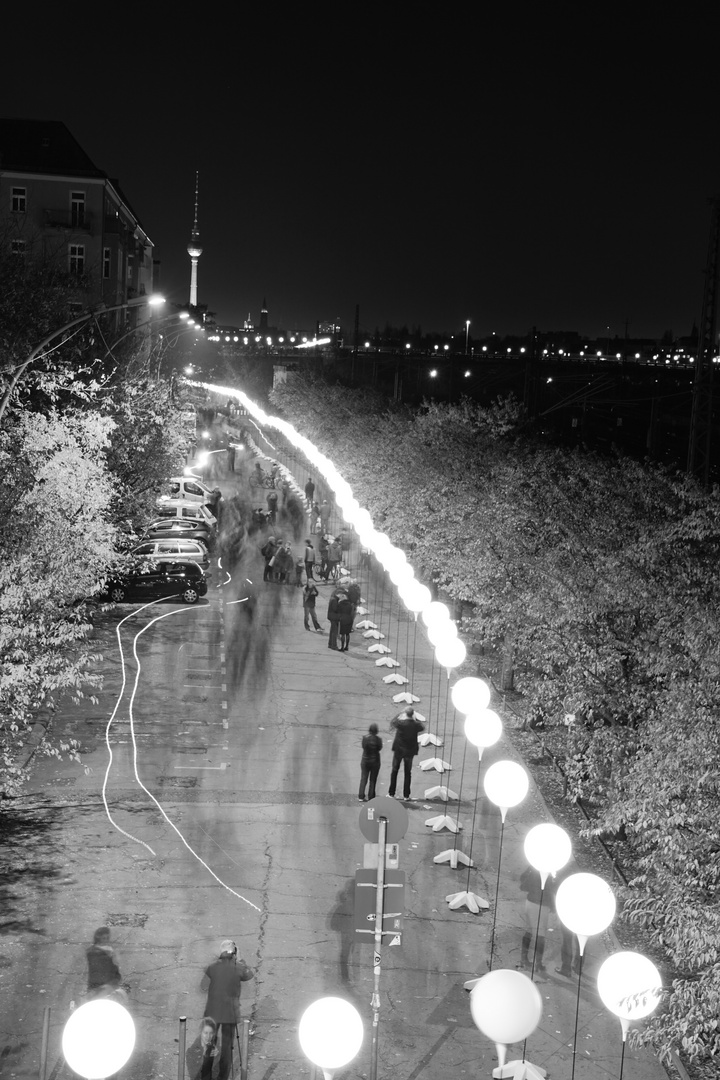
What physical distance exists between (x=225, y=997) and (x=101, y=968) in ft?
7.13

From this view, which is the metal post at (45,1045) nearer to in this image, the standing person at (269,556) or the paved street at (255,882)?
the paved street at (255,882)

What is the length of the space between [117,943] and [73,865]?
2.16m

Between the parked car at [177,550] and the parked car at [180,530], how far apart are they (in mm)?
2345

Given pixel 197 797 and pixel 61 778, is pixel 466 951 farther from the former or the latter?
pixel 61 778

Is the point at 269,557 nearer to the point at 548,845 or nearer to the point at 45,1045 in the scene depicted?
the point at 548,845

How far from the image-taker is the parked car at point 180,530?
37750 mm

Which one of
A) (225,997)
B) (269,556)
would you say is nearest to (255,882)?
(225,997)

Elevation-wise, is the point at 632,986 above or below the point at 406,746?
above

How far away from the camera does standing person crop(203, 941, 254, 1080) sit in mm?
9727

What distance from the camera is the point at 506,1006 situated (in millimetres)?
8484

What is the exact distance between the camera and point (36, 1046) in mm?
9883

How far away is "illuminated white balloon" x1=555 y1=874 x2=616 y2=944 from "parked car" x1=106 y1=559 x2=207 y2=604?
2232 centimetres

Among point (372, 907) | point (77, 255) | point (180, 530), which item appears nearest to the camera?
point (372, 907)

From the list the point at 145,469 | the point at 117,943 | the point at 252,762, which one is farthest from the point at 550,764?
the point at 145,469
